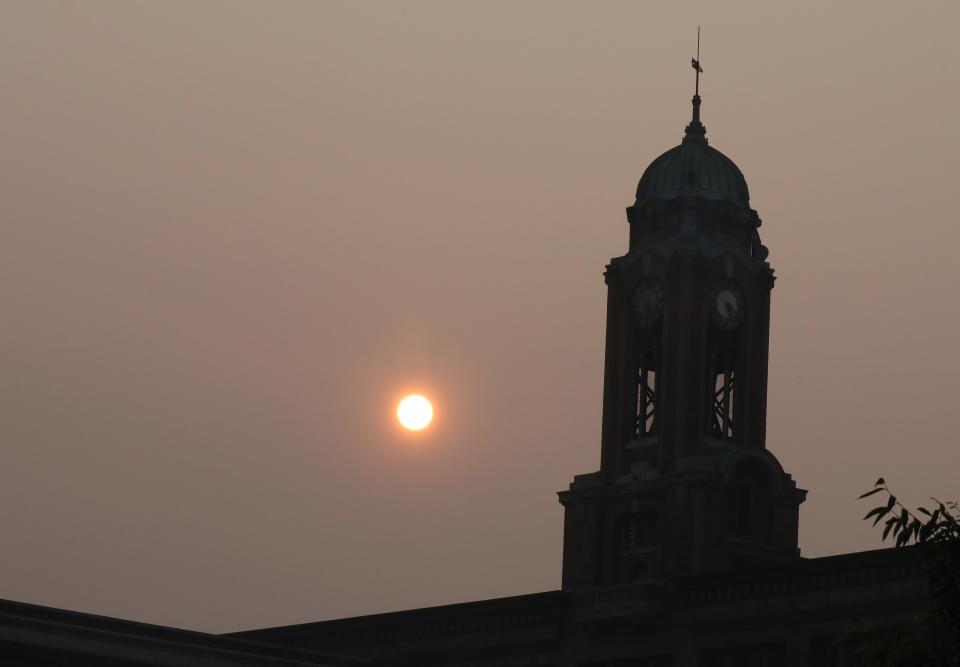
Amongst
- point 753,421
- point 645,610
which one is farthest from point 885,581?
point 753,421

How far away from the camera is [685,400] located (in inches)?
3179

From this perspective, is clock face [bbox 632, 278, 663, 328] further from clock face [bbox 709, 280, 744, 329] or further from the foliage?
the foliage

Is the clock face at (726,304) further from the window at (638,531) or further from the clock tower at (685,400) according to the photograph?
the window at (638,531)

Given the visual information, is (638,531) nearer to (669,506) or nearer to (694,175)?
(669,506)

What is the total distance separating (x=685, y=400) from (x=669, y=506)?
12.6ft

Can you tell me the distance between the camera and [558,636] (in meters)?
78.5

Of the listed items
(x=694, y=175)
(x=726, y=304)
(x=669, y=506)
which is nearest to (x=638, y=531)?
(x=669, y=506)

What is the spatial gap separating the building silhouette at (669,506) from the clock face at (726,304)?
0.24ft

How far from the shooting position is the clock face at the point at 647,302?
83.2m

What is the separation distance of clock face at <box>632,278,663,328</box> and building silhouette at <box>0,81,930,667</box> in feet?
0.23

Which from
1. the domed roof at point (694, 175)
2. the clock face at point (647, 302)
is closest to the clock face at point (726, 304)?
the clock face at point (647, 302)

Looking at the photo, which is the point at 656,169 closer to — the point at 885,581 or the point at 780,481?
the point at 780,481

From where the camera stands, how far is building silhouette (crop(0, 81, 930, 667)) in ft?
242

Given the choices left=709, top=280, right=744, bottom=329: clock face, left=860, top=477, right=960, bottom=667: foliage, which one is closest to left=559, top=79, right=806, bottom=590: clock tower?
left=709, top=280, right=744, bottom=329: clock face
